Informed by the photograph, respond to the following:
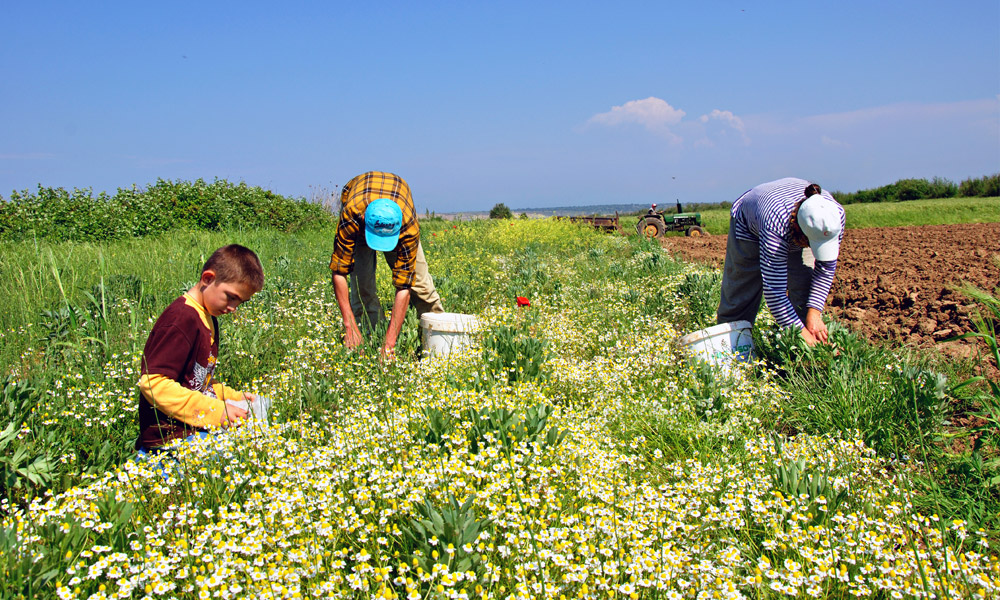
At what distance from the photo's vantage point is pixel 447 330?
5.07 metres

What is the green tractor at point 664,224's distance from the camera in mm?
22958

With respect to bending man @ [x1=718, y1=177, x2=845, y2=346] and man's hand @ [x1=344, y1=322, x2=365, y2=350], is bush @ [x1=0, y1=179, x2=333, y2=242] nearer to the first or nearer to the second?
man's hand @ [x1=344, y1=322, x2=365, y2=350]

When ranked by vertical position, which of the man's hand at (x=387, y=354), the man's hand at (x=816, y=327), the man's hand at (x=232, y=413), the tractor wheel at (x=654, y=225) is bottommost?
the man's hand at (x=232, y=413)

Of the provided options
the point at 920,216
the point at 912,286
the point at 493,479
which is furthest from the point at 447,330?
the point at 920,216

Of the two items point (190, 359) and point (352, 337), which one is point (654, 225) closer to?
point (352, 337)

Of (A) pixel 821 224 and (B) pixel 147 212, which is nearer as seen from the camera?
(A) pixel 821 224

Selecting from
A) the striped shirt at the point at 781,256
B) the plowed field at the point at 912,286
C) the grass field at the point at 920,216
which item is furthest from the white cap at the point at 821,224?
the grass field at the point at 920,216

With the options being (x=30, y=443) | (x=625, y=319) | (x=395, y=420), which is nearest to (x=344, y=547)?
(x=395, y=420)

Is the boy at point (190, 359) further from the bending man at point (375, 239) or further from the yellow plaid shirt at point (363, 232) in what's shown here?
the yellow plaid shirt at point (363, 232)

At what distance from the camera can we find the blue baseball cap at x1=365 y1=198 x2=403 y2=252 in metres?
4.82

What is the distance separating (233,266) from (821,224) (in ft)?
12.8

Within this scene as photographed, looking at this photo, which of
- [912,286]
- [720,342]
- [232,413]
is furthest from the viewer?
[912,286]

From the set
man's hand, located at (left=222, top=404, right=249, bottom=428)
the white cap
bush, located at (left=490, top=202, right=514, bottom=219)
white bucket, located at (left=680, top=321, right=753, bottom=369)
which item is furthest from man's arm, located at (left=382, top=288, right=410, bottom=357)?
bush, located at (left=490, top=202, right=514, bottom=219)

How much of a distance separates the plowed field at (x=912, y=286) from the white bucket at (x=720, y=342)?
4.86 feet
